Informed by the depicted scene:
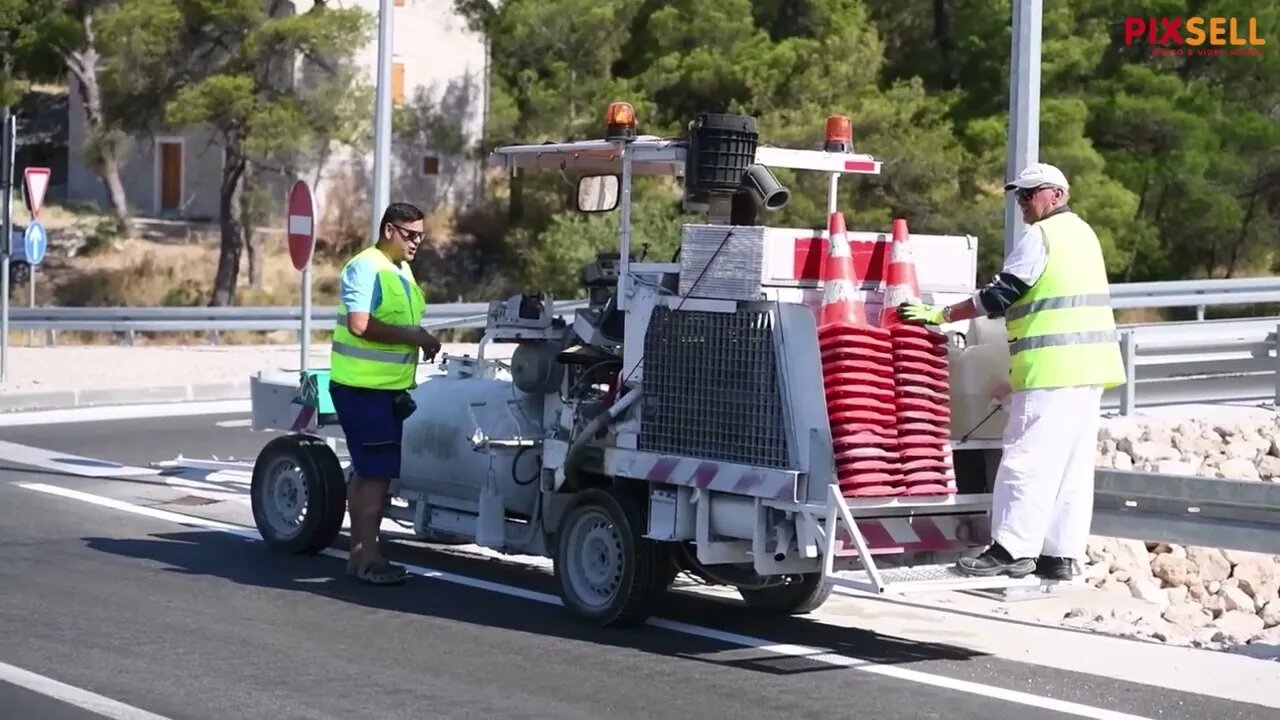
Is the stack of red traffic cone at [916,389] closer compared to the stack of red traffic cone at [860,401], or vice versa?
the stack of red traffic cone at [860,401]

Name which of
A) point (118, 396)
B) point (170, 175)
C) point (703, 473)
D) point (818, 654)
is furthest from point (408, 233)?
point (170, 175)

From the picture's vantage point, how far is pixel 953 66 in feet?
138

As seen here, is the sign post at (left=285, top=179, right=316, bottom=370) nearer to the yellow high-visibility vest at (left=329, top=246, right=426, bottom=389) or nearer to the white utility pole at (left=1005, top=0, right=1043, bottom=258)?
the yellow high-visibility vest at (left=329, top=246, right=426, bottom=389)

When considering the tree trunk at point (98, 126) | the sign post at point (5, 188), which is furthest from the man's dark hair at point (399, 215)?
the tree trunk at point (98, 126)

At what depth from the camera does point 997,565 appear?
835 centimetres

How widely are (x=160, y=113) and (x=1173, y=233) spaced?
22.9 metres

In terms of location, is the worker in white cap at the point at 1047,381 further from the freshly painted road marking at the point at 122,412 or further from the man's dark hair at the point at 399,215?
the freshly painted road marking at the point at 122,412

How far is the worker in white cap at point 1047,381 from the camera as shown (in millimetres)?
8320

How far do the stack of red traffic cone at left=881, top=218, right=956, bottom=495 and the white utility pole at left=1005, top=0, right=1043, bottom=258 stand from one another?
10.5ft

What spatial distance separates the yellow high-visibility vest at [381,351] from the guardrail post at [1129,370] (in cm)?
844

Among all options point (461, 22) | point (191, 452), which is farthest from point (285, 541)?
point (461, 22)

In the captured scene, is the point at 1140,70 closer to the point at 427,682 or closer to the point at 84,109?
the point at 84,109

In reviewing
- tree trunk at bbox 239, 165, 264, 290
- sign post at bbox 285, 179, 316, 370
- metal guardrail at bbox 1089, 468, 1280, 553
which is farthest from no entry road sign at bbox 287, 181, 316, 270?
tree trunk at bbox 239, 165, 264, 290

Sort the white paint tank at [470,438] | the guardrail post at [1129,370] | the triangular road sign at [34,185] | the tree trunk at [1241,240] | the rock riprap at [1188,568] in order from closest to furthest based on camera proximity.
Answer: the white paint tank at [470,438]
the rock riprap at [1188,568]
the guardrail post at [1129,370]
the triangular road sign at [34,185]
the tree trunk at [1241,240]
